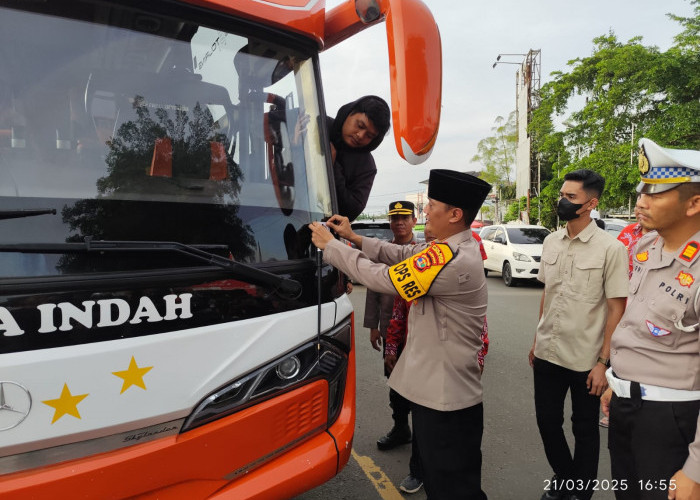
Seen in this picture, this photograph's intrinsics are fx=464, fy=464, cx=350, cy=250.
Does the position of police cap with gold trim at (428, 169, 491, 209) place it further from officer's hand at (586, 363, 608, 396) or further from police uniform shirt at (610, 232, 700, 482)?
officer's hand at (586, 363, 608, 396)

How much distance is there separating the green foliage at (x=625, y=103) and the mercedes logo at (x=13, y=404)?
14721mm

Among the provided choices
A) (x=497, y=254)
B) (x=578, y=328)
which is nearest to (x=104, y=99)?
(x=578, y=328)

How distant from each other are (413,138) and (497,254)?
10.7 meters

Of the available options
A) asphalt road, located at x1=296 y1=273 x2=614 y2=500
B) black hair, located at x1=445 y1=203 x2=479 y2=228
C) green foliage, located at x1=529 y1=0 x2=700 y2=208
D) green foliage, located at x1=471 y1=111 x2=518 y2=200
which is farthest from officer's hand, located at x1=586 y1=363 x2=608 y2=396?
green foliage, located at x1=471 y1=111 x2=518 y2=200

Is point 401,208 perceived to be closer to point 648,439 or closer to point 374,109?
point 374,109

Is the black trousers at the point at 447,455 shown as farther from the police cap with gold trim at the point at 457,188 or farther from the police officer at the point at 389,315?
the police officer at the point at 389,315

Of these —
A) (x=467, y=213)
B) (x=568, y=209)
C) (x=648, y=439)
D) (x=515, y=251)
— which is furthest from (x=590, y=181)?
(x=515, y=251)

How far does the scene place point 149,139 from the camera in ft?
5.41

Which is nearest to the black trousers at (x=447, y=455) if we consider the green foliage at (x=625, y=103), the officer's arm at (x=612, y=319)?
the officer's arm at (x=612, y=319)

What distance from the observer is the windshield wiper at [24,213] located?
1.30m

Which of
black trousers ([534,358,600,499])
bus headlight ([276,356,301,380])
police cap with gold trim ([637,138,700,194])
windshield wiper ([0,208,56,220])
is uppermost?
police cap with gold trim ([637,138,700,194])

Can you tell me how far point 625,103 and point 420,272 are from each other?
15.4m

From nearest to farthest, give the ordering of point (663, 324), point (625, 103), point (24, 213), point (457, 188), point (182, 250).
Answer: point (24, 213) → point (182, 250) → point (663, 324) → point (457, 188) → point (625, 103)

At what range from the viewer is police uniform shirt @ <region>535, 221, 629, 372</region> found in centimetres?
250
